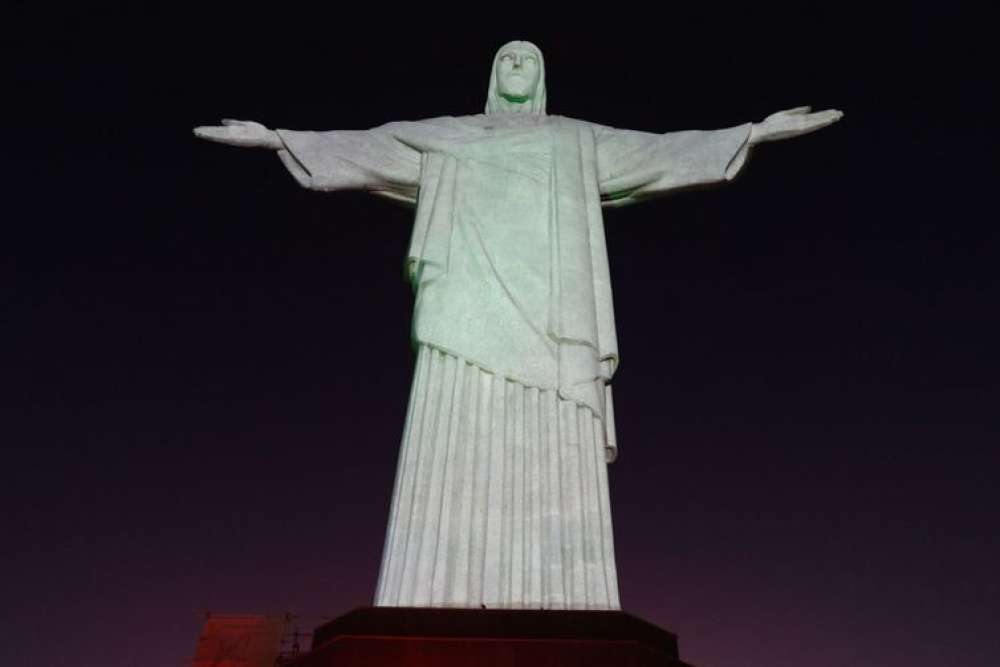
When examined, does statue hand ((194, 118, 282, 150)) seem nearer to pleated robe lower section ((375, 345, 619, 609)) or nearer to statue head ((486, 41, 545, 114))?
statue head ((486, 41, 545, 114))

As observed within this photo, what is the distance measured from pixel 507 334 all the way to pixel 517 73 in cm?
363

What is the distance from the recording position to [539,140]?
8648 millimetres

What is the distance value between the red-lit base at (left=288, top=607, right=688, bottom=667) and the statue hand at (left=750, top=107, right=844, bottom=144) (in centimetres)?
527

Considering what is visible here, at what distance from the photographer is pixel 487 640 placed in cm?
484

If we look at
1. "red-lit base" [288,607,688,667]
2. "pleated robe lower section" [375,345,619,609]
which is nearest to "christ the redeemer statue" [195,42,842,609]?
"pleated robe lower section" [375,345,619,609]

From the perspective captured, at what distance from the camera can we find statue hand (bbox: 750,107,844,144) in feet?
27.5

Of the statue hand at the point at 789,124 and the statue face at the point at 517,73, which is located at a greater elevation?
the statue face at the point at 517,73

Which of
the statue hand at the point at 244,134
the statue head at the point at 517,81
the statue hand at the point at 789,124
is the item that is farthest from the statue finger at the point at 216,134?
the statue hand at the point at 789,124

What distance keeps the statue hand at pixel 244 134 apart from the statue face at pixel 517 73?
256cm

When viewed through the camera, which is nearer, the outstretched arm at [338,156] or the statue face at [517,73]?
the outstretched arm at [338,156]

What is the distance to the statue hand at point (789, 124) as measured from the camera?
8367 mm

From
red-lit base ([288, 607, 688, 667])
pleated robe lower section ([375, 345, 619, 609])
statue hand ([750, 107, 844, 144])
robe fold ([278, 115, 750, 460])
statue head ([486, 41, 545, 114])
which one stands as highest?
statue head ([486, 41, 545, 114])

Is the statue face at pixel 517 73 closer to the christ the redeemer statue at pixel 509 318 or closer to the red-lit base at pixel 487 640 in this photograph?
the christ the redeemer statue at pixel 509 318

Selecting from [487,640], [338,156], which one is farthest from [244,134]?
[487,640]
